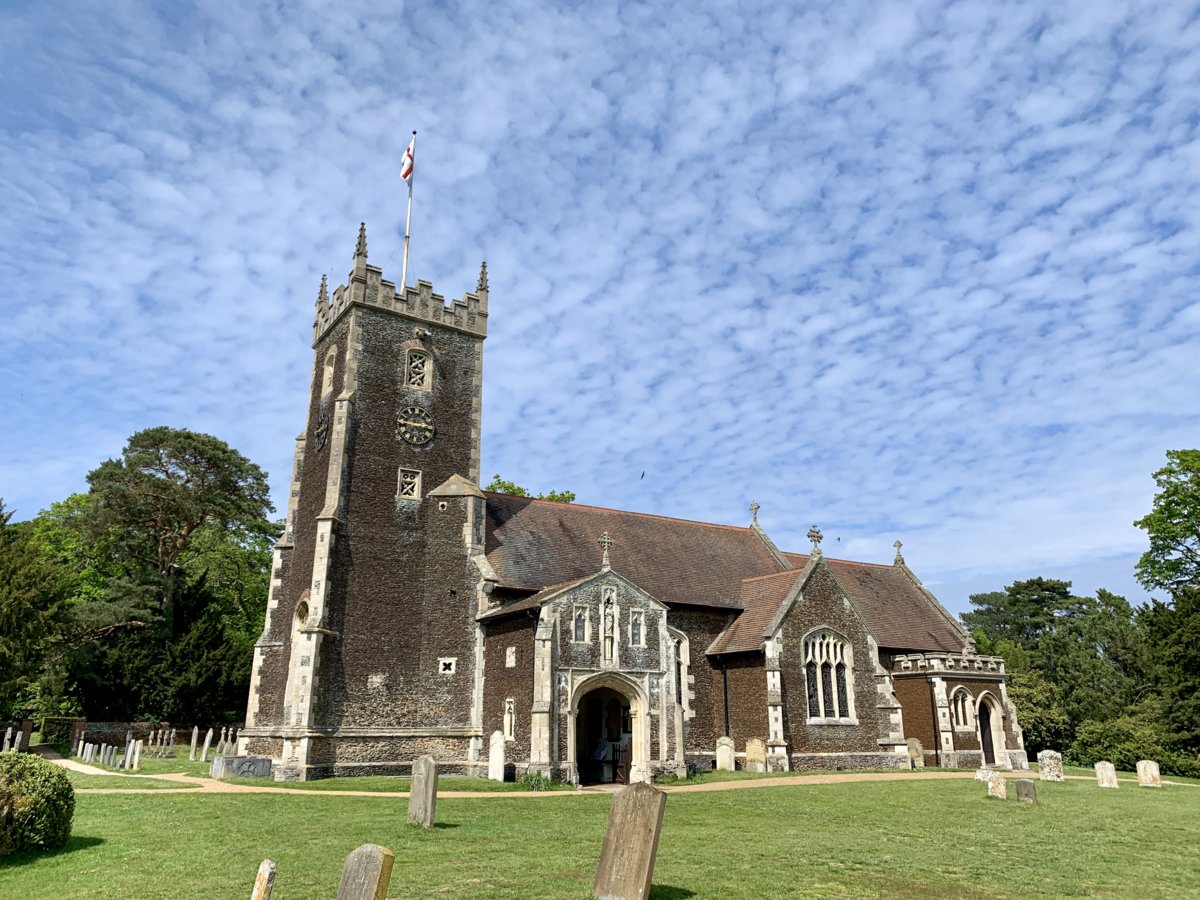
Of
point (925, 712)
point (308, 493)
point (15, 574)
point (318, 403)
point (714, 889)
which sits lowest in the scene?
point (714, 889)

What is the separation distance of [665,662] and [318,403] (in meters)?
15.6

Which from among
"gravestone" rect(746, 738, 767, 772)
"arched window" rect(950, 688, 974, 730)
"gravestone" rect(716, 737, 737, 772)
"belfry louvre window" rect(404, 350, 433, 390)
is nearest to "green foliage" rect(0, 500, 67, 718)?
"belfry louvre window" rect(404, 350, 433, 390)

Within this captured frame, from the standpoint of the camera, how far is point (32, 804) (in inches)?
422

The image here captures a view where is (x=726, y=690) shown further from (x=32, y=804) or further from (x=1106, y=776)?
(x=32, y=804)

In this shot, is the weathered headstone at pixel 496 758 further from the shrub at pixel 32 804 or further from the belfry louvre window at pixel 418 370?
the shrub at pixel 32 804

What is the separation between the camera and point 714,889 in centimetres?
877

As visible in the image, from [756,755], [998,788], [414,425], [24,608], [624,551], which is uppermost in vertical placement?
[414,425]

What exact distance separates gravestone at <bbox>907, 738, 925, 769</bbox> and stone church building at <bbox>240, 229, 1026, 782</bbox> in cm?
10

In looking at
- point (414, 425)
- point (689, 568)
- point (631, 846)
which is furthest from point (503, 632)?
point (631, 846)

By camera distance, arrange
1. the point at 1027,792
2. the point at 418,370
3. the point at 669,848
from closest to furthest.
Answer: the point at 669,848 < the point at 1027,792 < the point at 418,370

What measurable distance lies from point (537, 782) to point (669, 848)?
1090 cm

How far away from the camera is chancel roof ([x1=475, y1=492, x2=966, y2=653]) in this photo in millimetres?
28047

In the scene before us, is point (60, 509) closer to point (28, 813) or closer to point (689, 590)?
point (689, 590)

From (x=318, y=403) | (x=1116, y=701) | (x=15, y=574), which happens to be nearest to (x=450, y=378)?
(x=318, y=403)
